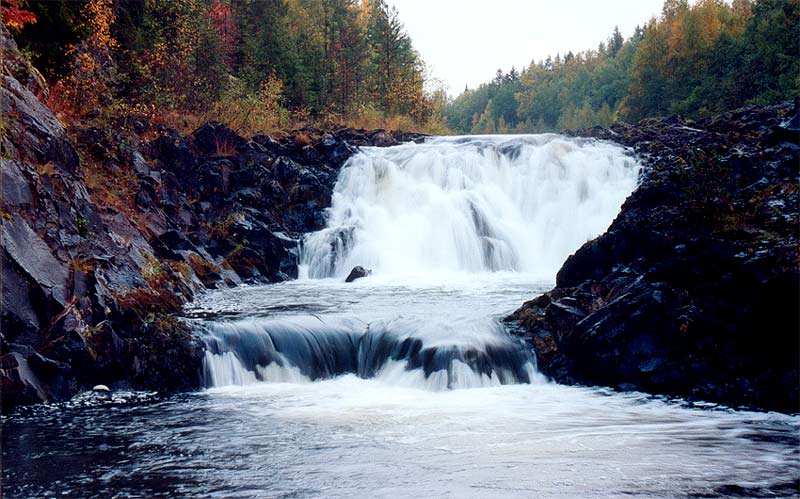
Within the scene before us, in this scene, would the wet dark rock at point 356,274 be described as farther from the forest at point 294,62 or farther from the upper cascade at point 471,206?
the forest at point 294,62

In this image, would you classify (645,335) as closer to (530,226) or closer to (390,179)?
(530,226)

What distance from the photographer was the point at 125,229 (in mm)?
15305

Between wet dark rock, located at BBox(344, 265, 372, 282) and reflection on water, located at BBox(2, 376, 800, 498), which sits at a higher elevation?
wet dark rock, located at BBox(344, 265, 372, 282)

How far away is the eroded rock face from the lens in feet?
28.7

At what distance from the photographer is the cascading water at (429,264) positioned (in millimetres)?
10828

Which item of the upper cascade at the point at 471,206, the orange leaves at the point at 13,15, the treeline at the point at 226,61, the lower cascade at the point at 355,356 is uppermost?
the treeline at the point at 226,61

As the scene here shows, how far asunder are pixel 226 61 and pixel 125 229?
1921 cm

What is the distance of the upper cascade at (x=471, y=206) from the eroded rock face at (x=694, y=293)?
24.9 ft

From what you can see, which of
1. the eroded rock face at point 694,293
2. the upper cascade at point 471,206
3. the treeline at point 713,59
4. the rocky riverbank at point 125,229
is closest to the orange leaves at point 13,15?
the rocky riverbank at point 125,229

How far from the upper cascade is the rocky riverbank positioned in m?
1.31

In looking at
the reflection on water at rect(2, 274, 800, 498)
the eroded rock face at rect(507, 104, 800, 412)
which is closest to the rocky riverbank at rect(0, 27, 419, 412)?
the reflection on water at rect(2, 274, 800, 498)

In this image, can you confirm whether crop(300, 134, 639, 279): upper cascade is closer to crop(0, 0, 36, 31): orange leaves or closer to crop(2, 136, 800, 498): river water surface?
crop(2, 136, 800, 498): river water surface

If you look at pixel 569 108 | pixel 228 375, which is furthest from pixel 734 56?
pixel 569 108

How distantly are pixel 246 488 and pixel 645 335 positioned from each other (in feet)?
20.2
